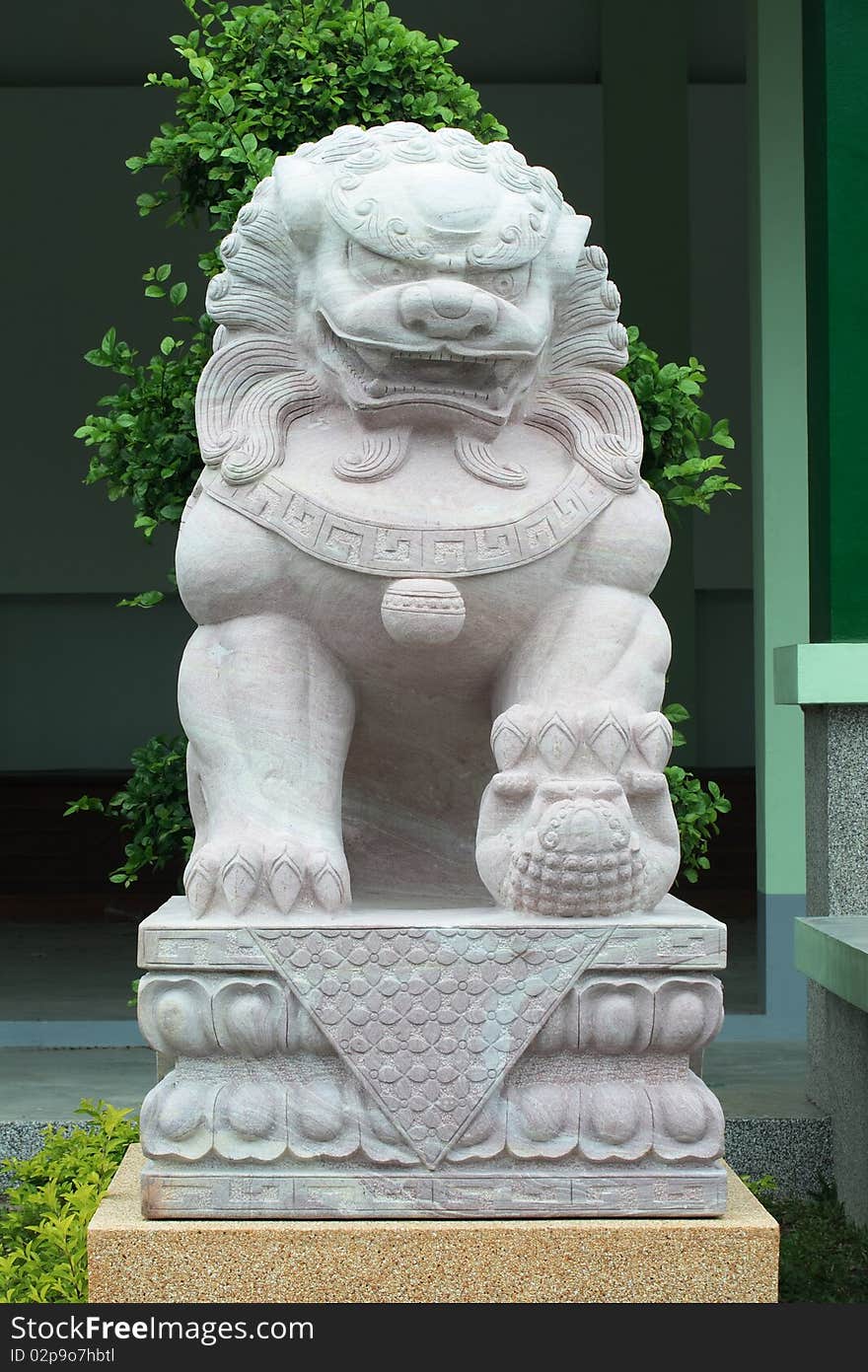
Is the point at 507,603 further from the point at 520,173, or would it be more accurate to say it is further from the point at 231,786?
the point at 520,173

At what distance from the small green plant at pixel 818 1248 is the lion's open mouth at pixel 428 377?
170 cm

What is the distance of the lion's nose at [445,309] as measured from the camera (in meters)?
2.31

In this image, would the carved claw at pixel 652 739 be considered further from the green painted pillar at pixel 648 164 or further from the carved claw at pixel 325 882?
the green painted pillar at pixel 648 164

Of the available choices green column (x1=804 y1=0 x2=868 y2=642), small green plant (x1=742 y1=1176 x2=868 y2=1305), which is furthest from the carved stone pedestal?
green column (x1=804 y1=0 x2=868 y2=642)

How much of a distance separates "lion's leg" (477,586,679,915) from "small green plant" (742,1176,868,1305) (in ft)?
3.80

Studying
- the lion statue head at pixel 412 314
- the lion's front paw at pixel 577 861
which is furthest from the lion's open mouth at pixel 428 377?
the lion's front paw at pixel 577 861

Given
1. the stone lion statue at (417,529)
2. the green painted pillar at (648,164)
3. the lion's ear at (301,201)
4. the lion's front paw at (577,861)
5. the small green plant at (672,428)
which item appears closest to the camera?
the lion's front paw at (577,861)

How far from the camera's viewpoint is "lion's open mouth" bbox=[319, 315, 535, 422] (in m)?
2.38

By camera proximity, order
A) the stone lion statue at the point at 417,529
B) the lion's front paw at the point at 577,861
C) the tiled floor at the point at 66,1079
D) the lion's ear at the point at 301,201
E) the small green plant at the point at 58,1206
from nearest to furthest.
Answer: the lion's front paw at the point at 577,861, the stone lion statue at the point at 417,529, the lion's ear at the point at 301,201, the small green plant at the point at 58,1206, the tiled floor at the point at 66,1079

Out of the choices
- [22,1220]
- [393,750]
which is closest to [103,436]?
[393,750]

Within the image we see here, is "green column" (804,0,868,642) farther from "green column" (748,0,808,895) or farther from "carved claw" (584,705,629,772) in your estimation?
"carved claw" (584,705,629,772)

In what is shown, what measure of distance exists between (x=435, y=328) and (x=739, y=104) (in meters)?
8.22

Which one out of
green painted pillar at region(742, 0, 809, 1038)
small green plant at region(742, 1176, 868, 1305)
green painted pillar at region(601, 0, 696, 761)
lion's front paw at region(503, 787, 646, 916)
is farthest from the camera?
green painted pillar at region(601, 0, 696, 761)

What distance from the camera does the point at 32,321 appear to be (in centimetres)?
1051
